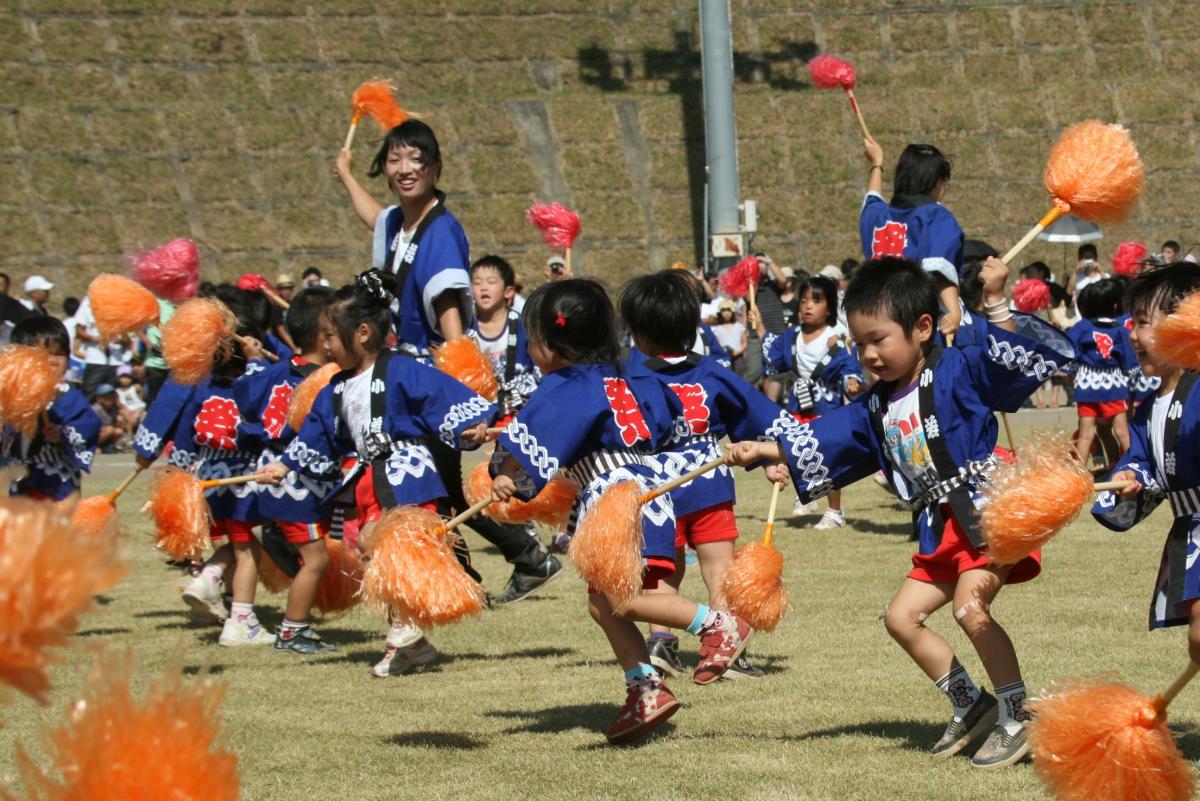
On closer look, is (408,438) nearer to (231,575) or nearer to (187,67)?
(231,575)

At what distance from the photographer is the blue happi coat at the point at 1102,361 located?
1120 centimetres

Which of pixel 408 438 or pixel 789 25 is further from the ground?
pixel 789 25

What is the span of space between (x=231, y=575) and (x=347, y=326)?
235 cm

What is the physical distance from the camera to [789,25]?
23.3 meters

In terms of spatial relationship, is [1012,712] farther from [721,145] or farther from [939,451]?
[721,145]

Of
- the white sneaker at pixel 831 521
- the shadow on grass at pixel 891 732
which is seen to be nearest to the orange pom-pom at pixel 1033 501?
the shadow on grass at pixel 891 732

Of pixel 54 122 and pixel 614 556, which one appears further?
pixel 54 122

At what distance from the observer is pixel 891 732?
15.8 feet

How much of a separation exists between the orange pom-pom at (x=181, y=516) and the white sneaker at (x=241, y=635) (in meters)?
0.62

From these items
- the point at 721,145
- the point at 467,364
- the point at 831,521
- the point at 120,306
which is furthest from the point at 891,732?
the point at 721,145

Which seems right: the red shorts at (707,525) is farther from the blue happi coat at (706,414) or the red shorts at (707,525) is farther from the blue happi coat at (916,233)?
the blue happi coat at (916,233)

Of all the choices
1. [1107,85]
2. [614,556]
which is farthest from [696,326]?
[1107,85]

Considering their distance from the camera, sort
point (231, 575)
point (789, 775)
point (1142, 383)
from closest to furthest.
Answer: point (789, 775), point (231, 575), point (1142, 383)

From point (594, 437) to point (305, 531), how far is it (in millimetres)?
2361
